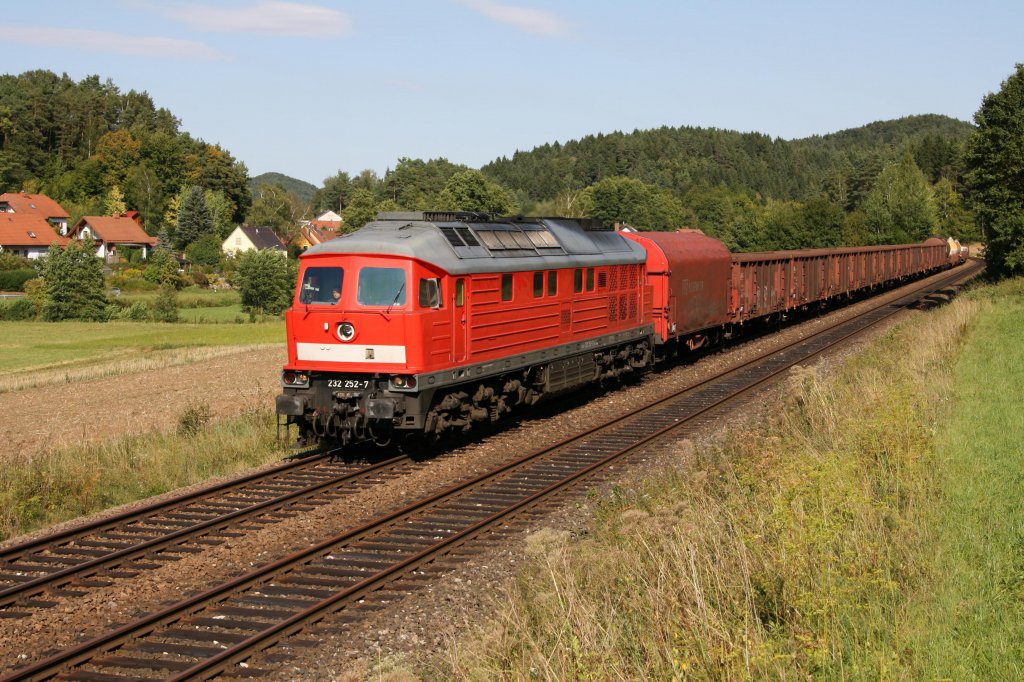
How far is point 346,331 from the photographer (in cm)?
1592

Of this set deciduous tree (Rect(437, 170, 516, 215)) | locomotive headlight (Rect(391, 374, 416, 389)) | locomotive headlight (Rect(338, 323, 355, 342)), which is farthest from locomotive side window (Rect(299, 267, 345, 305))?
deciduous tree (Rect(437, 170, 516, 215))

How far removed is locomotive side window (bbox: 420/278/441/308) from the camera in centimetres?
1588

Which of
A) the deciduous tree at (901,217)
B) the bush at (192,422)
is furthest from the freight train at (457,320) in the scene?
the deciduous tree at (901,217)

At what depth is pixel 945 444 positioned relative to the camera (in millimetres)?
12148

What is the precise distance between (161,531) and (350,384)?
4.07 m

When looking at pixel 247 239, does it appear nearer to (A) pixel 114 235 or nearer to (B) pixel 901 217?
(A) pixel 114 235

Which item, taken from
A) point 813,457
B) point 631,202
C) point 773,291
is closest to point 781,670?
point 813,457

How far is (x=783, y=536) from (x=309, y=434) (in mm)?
10700

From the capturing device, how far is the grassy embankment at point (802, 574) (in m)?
6.54

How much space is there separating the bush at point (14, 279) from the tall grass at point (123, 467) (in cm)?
7797

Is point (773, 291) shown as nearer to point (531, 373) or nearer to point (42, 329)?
point (531, 373)

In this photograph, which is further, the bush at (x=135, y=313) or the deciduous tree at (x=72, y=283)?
the bush at (x=135, y=313)

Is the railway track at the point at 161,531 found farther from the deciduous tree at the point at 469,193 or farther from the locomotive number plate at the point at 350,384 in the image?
the deciduous tree at the point at 469,193

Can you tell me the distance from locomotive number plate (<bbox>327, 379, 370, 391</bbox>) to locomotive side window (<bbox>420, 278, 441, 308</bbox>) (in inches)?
61.0
